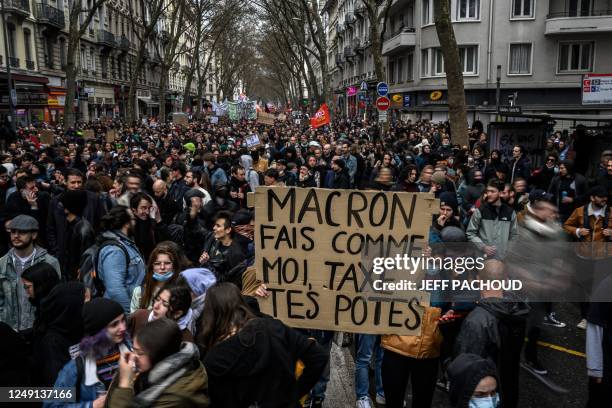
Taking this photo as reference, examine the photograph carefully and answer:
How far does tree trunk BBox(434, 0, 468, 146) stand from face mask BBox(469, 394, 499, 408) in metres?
12.8

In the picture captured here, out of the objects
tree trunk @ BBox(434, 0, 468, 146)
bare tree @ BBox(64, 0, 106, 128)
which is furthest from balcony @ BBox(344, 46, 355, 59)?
tree trunk @ BBox(434, 0, 468, 146)

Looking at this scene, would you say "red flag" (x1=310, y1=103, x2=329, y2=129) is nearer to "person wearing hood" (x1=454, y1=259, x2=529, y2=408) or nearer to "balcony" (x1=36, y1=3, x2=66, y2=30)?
"person wearing hood" (x1=454, y1=259, x2=529, y2=408)

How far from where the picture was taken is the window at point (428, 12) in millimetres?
31914

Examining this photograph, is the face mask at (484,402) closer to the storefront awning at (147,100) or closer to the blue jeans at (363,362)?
the blue jeans at (363,362)

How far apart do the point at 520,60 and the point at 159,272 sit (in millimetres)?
30615

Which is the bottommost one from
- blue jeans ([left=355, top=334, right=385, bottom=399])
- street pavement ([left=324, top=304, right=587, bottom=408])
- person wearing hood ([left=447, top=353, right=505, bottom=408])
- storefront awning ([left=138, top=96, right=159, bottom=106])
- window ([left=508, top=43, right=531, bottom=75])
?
street pavement ([left=324, top=304, right=587, bottom=408])

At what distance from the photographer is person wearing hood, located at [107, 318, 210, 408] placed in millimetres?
2500

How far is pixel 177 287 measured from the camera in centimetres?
340

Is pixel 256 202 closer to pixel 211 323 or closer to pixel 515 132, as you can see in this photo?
pixel 211 323

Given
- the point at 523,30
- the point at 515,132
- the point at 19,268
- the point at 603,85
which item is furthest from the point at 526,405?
the point at 523,30

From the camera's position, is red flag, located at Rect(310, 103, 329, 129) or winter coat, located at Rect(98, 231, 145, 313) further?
red flag, located at Rect(310, 103, 329, 129)

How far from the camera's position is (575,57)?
1180 inches

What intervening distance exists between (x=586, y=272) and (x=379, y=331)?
9.30 feet

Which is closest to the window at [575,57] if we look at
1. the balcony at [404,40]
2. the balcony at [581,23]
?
the balcony at [581,23]
